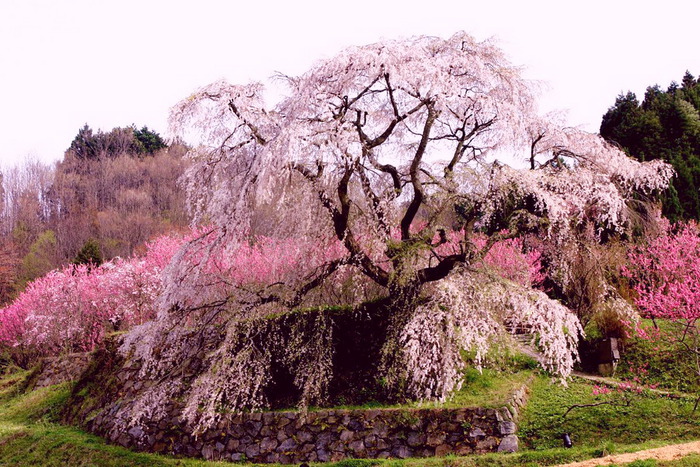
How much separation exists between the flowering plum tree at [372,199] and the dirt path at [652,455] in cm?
154

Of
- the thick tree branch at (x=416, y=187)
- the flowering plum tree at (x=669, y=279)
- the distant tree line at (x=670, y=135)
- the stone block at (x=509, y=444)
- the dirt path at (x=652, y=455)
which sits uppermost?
the distant tree line at (x=670, y=135)

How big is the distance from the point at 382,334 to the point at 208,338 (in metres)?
3.73

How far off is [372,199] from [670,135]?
17.4 m

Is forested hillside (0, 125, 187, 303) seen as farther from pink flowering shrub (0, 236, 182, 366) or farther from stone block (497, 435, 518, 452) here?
stone block (497, 435, 518, 452)

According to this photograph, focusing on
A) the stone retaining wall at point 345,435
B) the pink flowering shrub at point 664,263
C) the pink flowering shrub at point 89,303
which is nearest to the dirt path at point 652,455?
the stone retaining wall at point 345,435

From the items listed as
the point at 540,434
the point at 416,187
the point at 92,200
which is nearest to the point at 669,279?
the point at 540,434

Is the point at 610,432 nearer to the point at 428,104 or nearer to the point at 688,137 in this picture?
the point at 428,104

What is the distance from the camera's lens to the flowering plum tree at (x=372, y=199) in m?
8.86

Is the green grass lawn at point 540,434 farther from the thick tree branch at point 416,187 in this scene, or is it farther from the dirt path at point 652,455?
the thick tree branch at point 416,187

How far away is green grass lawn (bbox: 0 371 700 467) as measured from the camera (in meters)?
8.26

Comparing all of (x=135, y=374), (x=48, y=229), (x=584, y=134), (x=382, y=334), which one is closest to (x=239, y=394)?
(x=382, y=334)

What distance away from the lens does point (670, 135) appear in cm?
2250

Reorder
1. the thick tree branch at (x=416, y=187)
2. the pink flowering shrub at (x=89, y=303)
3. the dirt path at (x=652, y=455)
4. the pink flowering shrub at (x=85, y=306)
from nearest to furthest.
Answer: the dirt path at (x=652, y=455), the thick tree branch at (x=416, y=187), the pink flowering shrub at (x=89, y=303), the pink flowering shrub at (x=85, y=306)

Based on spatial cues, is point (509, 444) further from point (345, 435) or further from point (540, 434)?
point (345, 435)
